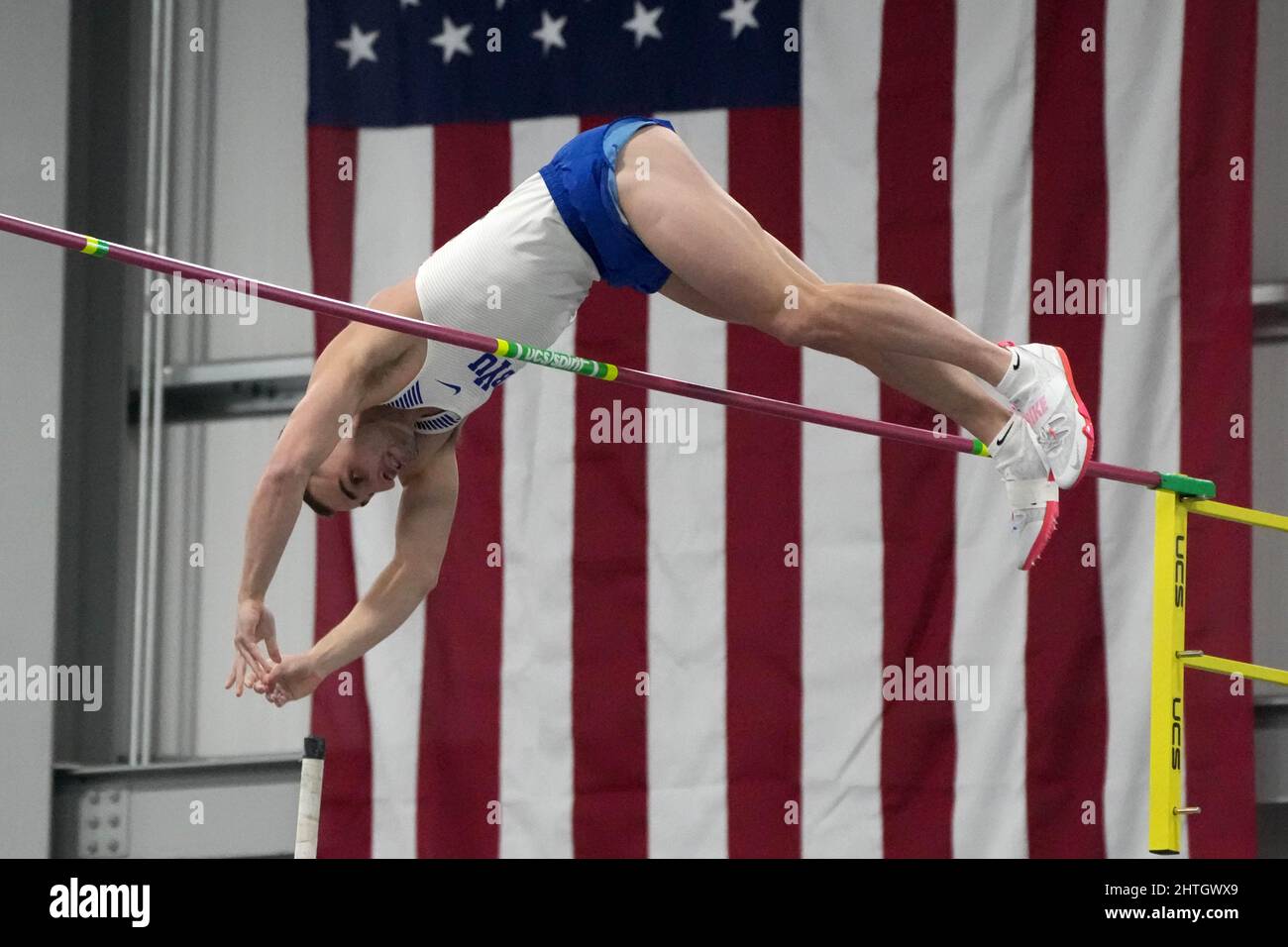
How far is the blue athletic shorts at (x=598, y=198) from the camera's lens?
155 inches

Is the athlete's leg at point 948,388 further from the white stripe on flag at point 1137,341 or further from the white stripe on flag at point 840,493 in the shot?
the white stripe on flag at point 840,493

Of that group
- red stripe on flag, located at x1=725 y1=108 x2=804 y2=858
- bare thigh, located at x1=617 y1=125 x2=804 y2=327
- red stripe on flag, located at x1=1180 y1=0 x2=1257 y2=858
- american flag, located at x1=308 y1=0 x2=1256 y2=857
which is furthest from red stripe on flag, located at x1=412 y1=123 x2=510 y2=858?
bare thigh, located at x1=617 y1=125 x2=804 y2=327

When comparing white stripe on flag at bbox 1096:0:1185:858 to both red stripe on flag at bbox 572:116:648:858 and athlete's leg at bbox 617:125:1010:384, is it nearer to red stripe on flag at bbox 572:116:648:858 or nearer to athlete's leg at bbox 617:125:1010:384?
red stripe on flag at bbox 572:116:648:858

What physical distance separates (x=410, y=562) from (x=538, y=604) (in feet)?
5.46

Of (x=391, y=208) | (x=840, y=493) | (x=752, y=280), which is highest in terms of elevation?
(x=391, y=208)

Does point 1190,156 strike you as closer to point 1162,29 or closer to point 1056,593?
point 1162,29

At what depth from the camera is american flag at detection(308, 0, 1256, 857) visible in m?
5.80

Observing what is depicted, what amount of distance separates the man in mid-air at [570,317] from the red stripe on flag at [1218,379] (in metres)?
1.66

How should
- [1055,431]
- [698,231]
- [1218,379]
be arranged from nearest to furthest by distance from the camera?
[698,231], [1055,431], [1218,379]

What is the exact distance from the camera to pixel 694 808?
612cm

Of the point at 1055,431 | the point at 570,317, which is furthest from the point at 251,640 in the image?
the point at 1055,431

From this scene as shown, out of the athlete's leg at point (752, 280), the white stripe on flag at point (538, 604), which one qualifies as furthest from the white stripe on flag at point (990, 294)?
the athlete's leg at point (752, 280)

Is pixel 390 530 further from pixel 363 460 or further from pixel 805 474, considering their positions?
pixel 363 460

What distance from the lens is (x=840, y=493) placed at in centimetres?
616
